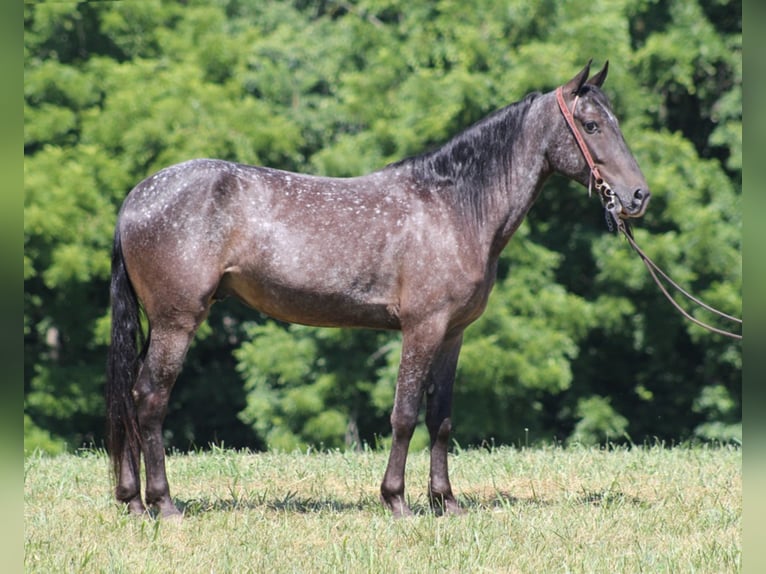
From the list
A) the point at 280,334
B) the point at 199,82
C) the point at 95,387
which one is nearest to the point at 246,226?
the point at 280,334

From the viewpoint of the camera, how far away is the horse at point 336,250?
6070 millimetres

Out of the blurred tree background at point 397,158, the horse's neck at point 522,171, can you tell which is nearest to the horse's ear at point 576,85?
the horse's neck at point 522,171

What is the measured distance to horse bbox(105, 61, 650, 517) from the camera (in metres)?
6.07

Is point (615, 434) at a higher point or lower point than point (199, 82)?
lower

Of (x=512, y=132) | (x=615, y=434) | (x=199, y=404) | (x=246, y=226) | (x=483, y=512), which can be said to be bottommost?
(x=199, y=404)

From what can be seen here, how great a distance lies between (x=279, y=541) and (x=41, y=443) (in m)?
12.7

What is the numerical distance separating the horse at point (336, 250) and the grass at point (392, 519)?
1.43 ft

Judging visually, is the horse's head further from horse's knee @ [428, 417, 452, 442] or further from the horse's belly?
horse's knee @ [428, 417, 452, 442]

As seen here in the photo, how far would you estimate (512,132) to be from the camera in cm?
646

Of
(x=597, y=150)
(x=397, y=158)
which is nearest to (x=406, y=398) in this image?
(x=597, y=150)

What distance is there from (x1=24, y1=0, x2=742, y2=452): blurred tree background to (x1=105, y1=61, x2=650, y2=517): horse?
9.56m

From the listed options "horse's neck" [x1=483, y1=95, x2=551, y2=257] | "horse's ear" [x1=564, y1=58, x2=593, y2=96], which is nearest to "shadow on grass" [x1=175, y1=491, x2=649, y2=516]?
"horse's neck" [x1=483, y1=95, x2=551, y2=257]

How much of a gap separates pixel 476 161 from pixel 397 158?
36.8ft
